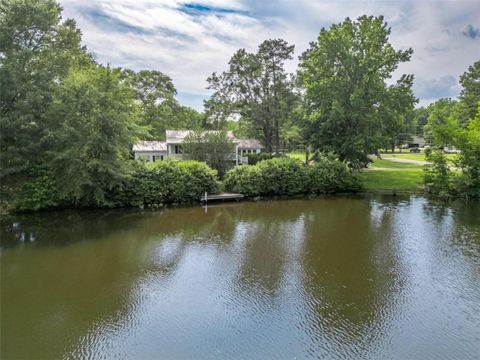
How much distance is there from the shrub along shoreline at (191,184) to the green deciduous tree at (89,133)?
89cm

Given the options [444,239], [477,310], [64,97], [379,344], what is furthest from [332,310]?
[64,97]

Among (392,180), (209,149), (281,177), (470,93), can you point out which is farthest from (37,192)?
(470,93)

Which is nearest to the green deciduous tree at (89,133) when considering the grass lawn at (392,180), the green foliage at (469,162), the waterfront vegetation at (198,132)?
the waterfront vegetation at (198,132)

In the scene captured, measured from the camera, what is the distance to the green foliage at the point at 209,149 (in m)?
26.2

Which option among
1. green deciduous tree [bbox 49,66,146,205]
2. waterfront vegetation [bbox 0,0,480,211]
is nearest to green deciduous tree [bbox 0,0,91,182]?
waterfront vegetation [bbox 0,0,480,211]

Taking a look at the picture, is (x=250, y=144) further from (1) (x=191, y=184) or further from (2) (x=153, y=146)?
(1) (x=191, y=184)

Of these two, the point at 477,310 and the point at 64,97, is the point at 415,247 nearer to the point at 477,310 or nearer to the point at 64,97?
the point at 477,310

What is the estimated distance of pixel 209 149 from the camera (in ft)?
86.5

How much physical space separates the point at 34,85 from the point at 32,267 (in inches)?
410

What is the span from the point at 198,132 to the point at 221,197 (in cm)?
713

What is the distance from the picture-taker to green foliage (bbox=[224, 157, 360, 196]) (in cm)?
2320

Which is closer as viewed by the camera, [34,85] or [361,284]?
[361,284]

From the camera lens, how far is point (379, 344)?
22.7 feet

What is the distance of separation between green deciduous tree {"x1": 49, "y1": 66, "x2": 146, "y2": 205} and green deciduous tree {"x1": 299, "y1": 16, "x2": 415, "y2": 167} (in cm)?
1451
